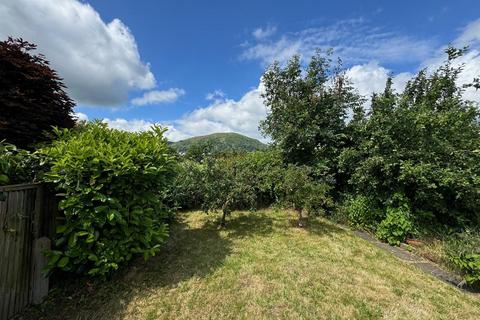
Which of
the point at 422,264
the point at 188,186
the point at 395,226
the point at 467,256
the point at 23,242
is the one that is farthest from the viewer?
the point at 188,186

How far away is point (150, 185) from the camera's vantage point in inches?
159

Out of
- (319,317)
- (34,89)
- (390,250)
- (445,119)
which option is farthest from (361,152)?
(34,89)

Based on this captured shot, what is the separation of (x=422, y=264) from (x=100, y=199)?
6103 mm

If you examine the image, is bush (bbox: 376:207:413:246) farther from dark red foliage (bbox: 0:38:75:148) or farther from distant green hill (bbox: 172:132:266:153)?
dark red foliage (bbox: 0:38:75:148)

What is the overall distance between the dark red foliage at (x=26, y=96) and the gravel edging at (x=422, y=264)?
746 centimetres

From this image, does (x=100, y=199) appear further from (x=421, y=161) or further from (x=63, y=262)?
(x=421, y=161)

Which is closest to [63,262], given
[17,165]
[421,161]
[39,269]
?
[39,269]

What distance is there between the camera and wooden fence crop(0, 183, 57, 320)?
9.90ft

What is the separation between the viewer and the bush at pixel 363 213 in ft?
23.0

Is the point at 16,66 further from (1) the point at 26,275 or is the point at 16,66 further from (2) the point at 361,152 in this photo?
(2) the point at 361,152

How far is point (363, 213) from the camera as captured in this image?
7152 mm

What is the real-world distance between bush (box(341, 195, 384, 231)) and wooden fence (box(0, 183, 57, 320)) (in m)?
7.03

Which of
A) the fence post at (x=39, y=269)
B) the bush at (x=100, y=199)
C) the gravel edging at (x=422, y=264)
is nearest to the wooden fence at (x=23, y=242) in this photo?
the fence post at (x=39, y=269)

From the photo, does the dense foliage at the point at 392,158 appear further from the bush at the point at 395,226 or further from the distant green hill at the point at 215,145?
the distant green hill at the point at 215,145
